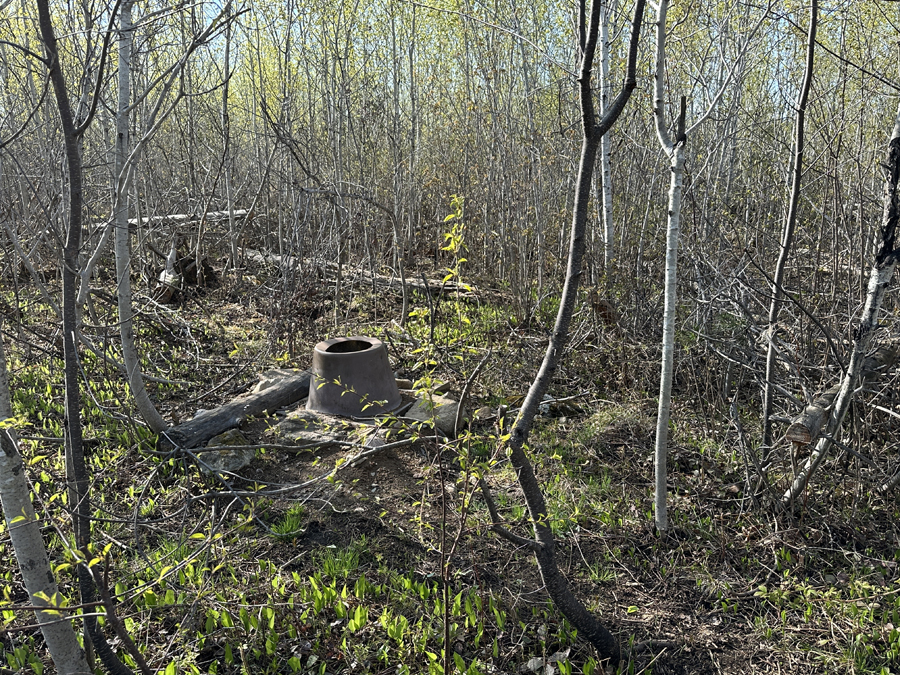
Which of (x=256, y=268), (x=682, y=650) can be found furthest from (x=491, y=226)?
(x=682, y=650)

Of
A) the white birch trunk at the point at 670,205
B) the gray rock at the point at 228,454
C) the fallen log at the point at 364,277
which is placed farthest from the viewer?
the fallen log at the point at 364,277

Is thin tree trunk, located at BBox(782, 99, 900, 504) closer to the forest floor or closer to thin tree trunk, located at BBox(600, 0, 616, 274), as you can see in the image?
the forest floor

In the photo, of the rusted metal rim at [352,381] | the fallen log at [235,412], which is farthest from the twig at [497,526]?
the fallen log at [235,412]

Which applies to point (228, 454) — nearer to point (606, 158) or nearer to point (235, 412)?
point (235, 412)

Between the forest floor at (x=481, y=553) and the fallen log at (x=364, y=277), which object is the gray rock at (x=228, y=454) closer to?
the forest floor at (x=481, y=553)

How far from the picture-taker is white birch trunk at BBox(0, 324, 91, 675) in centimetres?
174

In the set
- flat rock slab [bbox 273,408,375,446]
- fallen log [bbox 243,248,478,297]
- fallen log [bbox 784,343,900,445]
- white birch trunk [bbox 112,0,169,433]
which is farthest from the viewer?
fallen log [bbox 243,248,478,297]

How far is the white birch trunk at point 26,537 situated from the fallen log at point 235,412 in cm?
210

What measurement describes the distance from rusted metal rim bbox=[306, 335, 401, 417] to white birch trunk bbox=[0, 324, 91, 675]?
7.85ft

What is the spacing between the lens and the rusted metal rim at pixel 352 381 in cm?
425

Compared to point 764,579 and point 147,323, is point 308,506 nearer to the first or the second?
point 764,579

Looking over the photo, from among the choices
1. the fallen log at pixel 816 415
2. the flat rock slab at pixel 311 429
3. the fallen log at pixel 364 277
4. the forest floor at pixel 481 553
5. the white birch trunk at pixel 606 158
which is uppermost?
the white birch trunk at pixel 606 158

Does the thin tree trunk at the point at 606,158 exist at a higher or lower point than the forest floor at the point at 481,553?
higher

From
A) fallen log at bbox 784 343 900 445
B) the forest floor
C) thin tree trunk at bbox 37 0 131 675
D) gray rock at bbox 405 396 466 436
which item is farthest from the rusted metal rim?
fallen log at bbox 784 343 900 445
